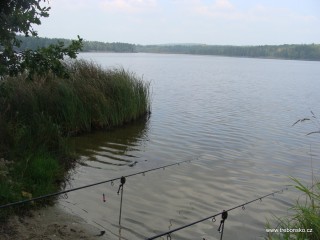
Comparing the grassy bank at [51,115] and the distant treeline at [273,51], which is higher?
the distant treeline at [273,51]

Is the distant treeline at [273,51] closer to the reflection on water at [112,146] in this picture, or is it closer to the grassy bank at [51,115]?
the grassy bank at [51,115]

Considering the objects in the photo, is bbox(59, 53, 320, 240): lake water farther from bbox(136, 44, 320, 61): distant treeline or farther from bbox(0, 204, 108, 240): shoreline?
bbox(136, 44, 320, 61): distant treeline

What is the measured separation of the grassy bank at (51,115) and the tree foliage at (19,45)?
1.17ft

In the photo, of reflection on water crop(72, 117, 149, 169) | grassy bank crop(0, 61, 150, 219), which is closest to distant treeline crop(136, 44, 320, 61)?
grassy bank crop(0, 61, 150, 219)

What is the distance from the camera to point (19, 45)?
5301 millimetres

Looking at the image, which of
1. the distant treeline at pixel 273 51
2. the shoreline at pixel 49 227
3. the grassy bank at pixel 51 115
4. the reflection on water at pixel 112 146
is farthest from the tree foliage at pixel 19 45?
the distant treeline at pixel 273 51

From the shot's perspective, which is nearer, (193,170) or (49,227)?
(49,227)

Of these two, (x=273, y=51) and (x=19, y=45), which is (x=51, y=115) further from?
(x=273, y=51)

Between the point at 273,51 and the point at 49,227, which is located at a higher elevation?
the point at 273,51

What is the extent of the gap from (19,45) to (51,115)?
16.9 feet

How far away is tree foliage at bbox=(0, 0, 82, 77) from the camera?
4.77 meters

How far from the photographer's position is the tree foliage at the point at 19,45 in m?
4.77

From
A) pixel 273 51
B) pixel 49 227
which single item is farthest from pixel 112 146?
pixel 273 51

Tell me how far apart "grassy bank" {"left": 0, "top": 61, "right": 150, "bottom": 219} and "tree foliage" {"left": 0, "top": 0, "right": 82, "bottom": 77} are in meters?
0.36
